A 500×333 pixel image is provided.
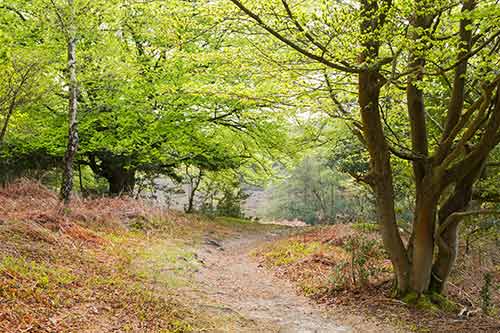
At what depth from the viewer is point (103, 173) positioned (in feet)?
52.4

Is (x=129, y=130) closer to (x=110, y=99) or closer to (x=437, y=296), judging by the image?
(x=110, y=99)

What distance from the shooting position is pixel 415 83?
5.29 metres

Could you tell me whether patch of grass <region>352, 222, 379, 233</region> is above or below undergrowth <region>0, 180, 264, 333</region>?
above

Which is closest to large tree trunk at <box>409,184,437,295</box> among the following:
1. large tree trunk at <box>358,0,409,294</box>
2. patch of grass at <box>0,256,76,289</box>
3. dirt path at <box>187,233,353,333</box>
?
large tree trunk at <box>358,0,409,294</box>

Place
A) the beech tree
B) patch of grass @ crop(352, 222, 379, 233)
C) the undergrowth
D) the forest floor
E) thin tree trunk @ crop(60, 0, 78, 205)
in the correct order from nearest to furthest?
the undergrowth
the forest floor
the beech tree
thin tree trunk @ crop(60, 0, 78, 205)
patch of grass @ crop(352, 222, 379, 233)

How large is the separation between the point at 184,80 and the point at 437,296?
9124mm

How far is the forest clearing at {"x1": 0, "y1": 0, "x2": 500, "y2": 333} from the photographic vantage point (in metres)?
4.65

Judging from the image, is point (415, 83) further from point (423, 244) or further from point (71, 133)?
point (71, 133)

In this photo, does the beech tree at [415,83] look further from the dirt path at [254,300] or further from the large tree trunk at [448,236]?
the dirt path at [254,300]

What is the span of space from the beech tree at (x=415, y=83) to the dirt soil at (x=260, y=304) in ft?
4.50

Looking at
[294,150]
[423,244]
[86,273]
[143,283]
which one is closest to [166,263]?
[143,283]

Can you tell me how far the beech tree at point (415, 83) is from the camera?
4633mm

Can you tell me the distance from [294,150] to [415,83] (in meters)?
8.28

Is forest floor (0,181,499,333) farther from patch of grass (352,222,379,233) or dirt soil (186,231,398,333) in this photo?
patch of grass (352,222,379,233)
